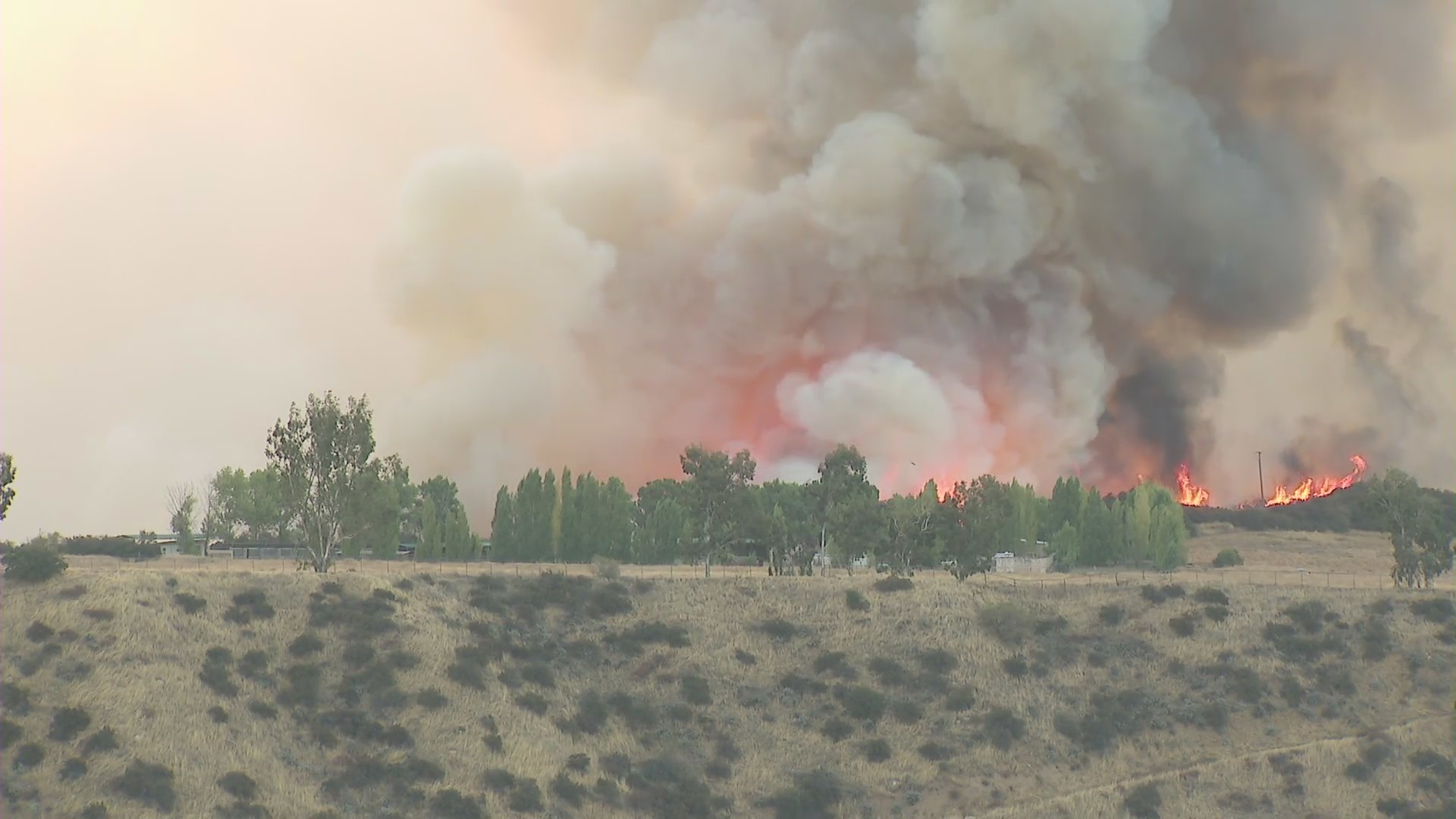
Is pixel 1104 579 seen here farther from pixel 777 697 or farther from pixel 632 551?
pixel 632 551

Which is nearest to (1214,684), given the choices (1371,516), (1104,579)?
(1104,579)

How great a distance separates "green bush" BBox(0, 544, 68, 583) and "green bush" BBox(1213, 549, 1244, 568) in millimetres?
121692

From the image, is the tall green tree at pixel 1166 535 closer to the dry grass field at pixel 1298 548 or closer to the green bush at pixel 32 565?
the dry grass field at pixel 1298 548

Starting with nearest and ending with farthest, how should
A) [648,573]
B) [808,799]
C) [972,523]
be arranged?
[808,799] < [648,573] < [972,523]

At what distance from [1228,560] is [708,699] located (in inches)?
3941

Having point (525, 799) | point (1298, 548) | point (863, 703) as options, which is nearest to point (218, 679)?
point (525, 799)

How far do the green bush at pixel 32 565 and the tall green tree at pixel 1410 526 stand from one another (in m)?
86.7

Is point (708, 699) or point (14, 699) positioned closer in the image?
point (14, 699)

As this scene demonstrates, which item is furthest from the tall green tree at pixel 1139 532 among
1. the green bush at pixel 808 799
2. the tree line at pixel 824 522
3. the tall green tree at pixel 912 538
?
the green bush at pixel 808 799

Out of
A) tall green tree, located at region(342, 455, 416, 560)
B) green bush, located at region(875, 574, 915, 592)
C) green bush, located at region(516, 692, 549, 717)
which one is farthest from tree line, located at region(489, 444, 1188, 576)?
green bush, located at region(516, 692, 549, 717)

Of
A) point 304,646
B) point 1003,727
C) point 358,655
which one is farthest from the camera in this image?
point 1003,727

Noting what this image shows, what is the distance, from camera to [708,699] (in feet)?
228

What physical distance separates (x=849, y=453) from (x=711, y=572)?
759 inches

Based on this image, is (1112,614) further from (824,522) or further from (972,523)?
(824,522)
